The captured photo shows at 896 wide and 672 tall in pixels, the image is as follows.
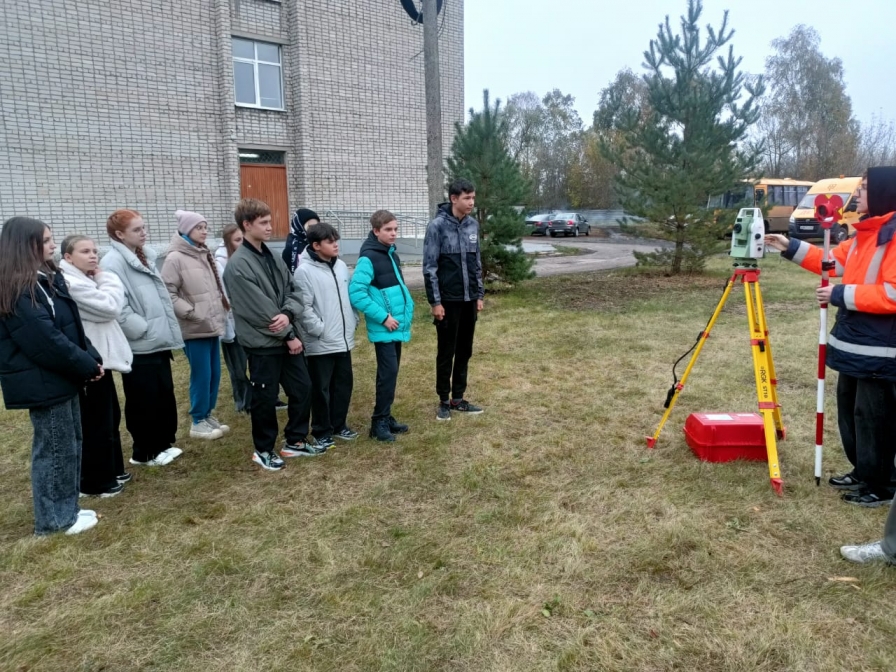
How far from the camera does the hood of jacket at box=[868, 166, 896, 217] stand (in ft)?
10.4

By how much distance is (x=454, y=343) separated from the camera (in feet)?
16.6

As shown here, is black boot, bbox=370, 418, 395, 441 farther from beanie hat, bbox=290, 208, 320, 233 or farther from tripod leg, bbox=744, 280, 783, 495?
tripod leg, bbox=744, 280, 783, 495

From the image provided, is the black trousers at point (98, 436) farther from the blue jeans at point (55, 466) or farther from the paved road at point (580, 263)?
the paved road at point (580, 263)

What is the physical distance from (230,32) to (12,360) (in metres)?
14.6

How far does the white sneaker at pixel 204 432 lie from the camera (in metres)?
4.81

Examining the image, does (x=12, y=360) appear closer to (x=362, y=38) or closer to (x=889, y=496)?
(x=889, y=496)

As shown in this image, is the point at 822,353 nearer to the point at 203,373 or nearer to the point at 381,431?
the point at 381,431

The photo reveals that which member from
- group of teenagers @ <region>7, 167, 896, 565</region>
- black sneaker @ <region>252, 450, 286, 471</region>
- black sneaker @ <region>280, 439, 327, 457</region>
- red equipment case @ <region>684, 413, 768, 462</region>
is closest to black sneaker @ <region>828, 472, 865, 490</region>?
group of teenagers @ <region>7, 167, 896, 565</region>

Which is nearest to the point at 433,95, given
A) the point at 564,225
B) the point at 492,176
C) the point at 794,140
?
the point at 492,176

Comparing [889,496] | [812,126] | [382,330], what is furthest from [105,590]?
[812,126]

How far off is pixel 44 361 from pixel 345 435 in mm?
2164

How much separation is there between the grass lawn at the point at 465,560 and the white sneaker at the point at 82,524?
0.29ft

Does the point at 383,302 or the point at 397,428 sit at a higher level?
the point at 383,302

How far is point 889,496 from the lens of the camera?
3438mm
